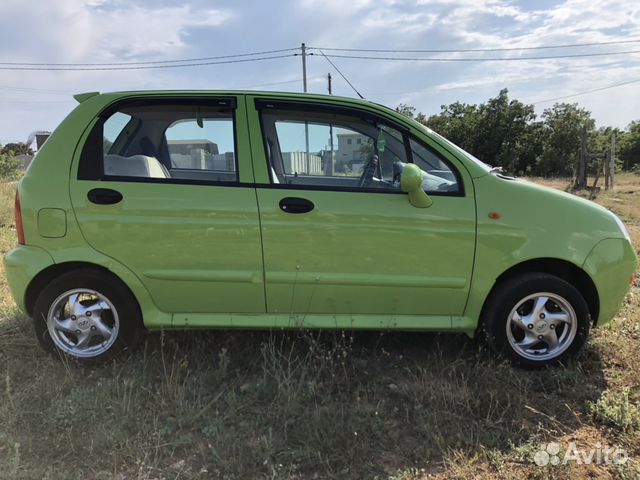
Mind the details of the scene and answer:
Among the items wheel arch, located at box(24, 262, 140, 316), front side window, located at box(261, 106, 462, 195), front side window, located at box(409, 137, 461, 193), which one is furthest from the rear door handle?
front side window, located at box(409, 137, 461, 193)

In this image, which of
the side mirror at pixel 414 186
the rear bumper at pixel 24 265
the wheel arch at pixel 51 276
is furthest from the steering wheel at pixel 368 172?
the rear bumper at pixel 24 265

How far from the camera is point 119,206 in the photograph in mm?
3045

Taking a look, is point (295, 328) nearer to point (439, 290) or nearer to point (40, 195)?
point (439, 290)

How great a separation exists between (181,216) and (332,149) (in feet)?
3.66

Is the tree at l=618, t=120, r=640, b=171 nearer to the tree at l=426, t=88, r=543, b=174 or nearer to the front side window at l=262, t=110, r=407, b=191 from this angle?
the tree at l=426, t=88, r=543, b=174

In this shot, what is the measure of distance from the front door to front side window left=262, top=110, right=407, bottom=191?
0.01m

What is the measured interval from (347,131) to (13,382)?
107 inches

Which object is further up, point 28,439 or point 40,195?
point 40,195

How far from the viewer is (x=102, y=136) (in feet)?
10.4

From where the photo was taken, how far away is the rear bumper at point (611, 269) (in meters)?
3.08

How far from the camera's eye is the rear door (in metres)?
3.04

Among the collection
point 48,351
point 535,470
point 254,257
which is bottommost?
point 535,470

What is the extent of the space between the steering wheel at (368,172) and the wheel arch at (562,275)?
105cm

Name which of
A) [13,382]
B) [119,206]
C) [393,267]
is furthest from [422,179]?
[13,382]
